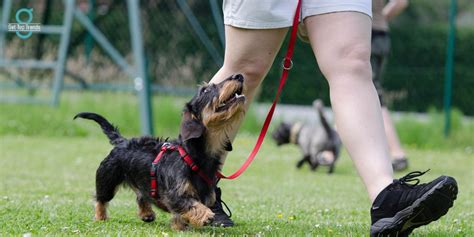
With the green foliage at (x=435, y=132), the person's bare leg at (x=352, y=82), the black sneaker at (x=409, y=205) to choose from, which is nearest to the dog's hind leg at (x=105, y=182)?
the person's bare leg at (x=352, y=82)

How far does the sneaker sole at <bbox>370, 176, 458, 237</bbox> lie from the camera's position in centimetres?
373

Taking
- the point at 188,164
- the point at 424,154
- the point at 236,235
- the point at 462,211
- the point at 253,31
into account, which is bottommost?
the point at 424,154

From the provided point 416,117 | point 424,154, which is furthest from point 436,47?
point 424,154

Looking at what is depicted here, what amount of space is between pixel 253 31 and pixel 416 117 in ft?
28.9

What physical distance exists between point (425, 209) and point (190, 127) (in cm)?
119

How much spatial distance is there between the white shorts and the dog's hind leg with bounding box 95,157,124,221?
104 cm

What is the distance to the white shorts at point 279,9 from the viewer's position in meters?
4.11

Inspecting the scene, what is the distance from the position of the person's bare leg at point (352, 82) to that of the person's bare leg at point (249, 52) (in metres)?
0.24

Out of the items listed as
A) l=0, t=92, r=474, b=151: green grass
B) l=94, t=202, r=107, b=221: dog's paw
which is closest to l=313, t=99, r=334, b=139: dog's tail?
l=0, t=92, r=474, b=151: green grass

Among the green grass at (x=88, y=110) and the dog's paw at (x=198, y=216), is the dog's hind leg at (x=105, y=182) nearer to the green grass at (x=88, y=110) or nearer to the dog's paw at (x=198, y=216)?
the dog's paw at (x=198, y=216)

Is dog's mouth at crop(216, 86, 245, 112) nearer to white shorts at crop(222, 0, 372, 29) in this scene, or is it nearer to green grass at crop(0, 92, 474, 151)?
white shorts at crop(222, 0, 372, 29)

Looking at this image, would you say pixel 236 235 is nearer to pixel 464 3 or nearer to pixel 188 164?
pixel 188 164

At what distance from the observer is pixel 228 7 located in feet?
14.3

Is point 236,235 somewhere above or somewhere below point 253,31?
below
